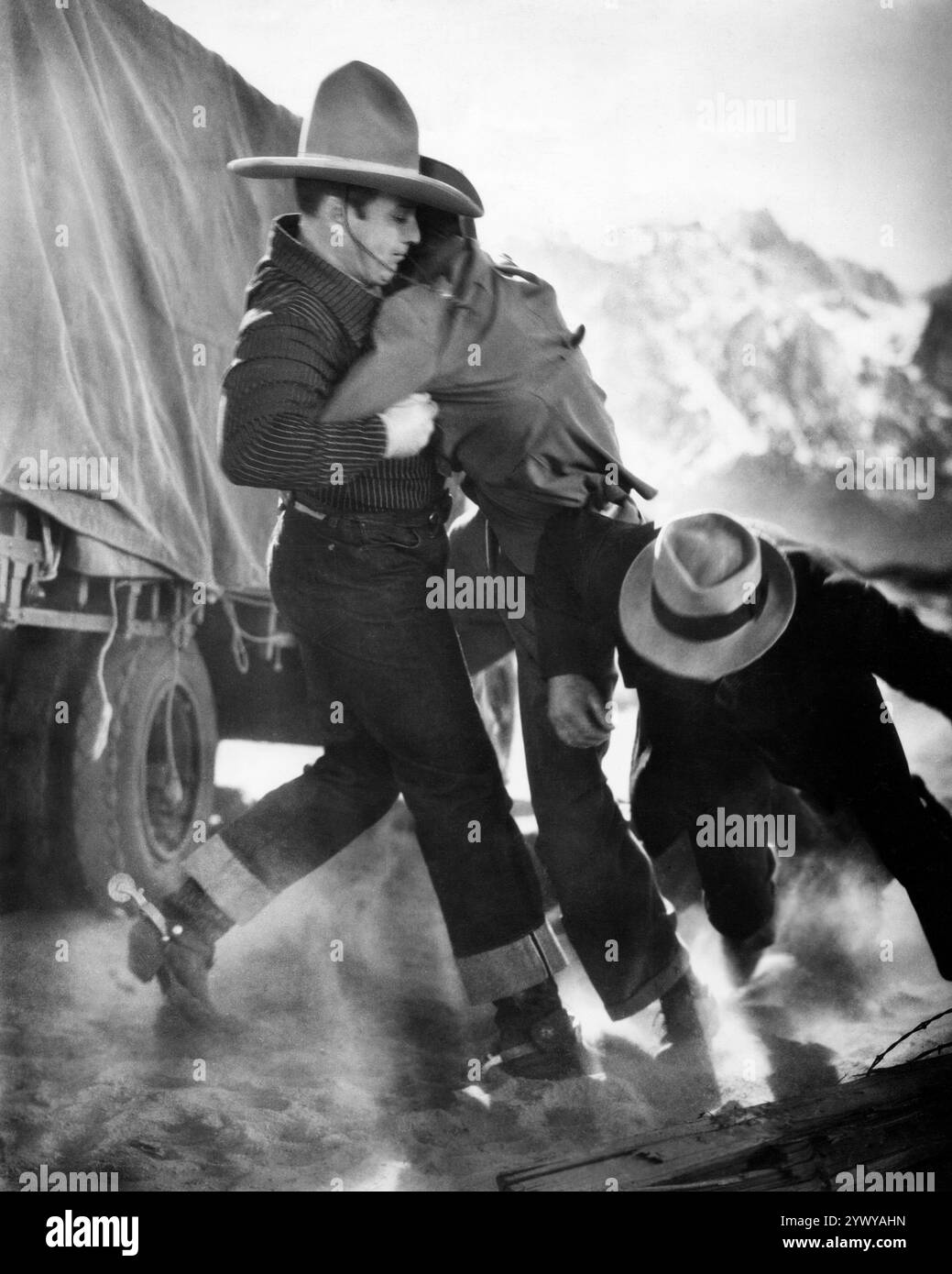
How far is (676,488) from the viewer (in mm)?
2861

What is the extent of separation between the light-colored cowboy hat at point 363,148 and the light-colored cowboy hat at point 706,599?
2.85ft

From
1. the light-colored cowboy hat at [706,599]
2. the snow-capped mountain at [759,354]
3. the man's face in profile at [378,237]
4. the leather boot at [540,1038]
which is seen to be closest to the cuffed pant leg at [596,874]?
the leather boot at [540,1038]

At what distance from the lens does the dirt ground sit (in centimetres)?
274

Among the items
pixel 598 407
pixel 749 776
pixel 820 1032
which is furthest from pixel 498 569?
pixel 820 1032

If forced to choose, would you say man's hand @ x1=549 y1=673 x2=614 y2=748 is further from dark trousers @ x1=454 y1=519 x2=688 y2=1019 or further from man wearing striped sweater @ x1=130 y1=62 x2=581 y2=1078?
man wearing striped sweater @ x1=130 y1=62 x2=581 y2=1078

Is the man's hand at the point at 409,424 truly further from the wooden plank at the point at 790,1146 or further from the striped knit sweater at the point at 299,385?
the wooden plank at the point at 790,1146

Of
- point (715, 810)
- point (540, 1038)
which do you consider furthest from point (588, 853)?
point (540, 1038)

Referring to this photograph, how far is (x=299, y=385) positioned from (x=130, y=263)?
19.2 inches

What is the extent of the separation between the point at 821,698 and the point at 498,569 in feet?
2.53

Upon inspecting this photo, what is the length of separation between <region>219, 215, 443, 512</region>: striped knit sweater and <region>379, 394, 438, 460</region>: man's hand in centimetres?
2

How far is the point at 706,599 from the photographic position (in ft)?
8.70

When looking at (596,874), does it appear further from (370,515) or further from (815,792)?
(370,515)

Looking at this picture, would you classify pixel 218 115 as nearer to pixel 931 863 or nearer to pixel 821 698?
pixel 821 698

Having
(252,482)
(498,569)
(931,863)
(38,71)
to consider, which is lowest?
(931,863)
